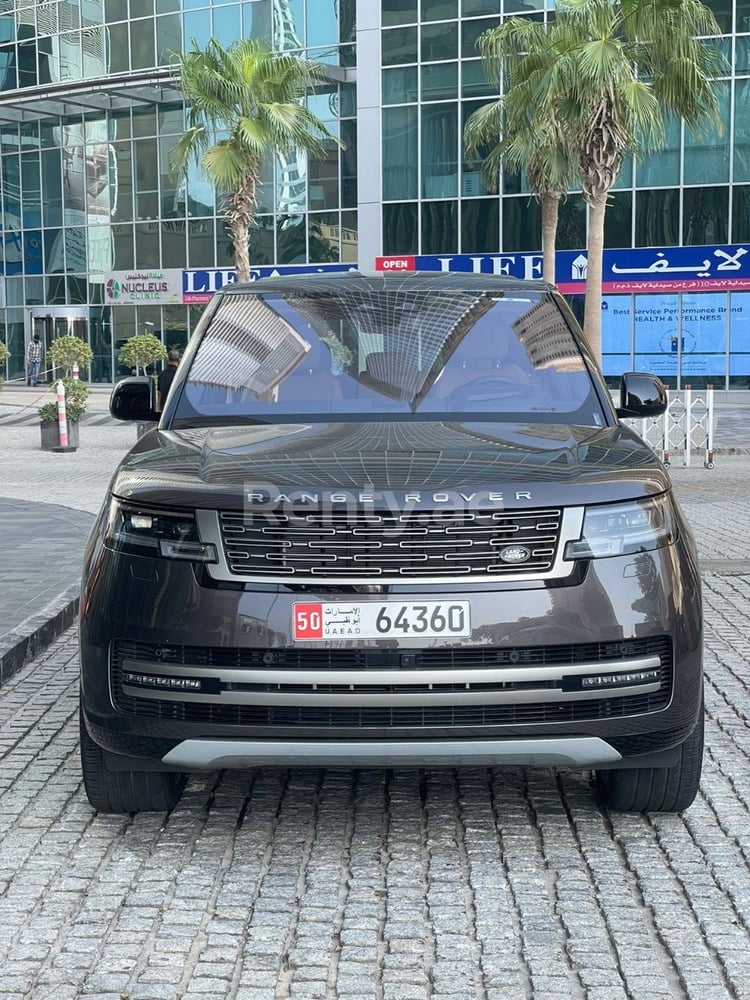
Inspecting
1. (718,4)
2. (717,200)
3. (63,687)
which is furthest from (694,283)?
(63,687)

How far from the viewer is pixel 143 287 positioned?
49500mm

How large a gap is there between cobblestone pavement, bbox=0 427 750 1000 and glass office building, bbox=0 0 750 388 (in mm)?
35453

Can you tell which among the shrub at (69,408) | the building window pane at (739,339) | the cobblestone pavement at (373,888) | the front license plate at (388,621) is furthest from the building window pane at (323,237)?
the front license plate at (388,621)

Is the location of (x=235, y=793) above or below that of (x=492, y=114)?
below

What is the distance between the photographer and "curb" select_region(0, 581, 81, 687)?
698cm

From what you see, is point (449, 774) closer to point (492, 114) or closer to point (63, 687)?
point (63, 687)

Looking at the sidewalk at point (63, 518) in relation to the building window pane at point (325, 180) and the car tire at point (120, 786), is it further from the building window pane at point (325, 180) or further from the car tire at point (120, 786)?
the building window pane at point (325, 180)

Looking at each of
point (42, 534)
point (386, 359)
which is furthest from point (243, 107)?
point (386, 359)

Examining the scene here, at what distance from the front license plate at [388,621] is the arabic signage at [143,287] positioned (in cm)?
4572

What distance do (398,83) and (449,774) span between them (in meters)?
40.4

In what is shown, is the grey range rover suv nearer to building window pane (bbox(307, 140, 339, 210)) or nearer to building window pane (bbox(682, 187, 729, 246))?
building window pane (bbox(682, 187, 729, 246))

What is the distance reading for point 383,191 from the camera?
43812 mm

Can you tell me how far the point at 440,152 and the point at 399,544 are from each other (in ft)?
132

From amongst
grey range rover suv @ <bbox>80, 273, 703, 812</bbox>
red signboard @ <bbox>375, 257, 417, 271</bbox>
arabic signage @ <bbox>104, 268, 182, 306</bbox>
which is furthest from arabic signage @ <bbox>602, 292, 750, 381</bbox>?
grey range rover suv @ <bbox>80, 273, 703, 812</bbox>
